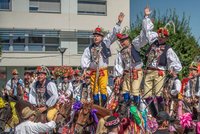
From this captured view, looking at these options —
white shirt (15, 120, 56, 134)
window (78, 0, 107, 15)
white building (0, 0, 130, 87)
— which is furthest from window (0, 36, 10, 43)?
white shirt (15, 120, 56, 134)

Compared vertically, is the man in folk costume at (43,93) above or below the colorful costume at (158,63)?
below

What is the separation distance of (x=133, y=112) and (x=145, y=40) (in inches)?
69.5

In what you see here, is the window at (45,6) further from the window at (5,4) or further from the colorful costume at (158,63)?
the colorful costume at (158,63)

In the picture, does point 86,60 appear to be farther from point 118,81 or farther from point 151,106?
point 151,106

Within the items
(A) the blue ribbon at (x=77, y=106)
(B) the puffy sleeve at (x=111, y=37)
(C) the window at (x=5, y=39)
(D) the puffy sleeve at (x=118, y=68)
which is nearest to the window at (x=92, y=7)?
(C) the window at (x=5, y=39)

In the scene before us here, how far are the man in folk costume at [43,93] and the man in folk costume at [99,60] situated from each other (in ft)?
3.04

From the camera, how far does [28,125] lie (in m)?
7.77

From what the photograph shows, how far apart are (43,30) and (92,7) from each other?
4784 millimetres

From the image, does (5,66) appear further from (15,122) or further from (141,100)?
(141,100)

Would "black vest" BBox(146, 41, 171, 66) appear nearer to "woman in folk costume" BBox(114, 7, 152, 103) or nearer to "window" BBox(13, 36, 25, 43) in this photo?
"woman in folk costume" BBox(114, 7, 152, 103)

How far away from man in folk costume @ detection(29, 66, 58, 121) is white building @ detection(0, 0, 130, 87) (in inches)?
970

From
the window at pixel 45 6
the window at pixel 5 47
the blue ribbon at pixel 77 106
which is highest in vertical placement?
the window at pixel 45 6

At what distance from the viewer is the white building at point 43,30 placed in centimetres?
3456

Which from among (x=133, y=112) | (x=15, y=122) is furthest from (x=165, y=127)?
(x=15, y=122)
